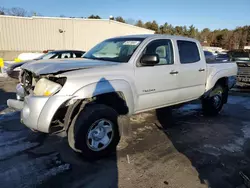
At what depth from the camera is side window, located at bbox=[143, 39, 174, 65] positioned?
441 cm

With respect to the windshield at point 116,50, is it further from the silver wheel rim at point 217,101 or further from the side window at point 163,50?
the silver wheel rim at point 217,101

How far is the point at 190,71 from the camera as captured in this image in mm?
5008

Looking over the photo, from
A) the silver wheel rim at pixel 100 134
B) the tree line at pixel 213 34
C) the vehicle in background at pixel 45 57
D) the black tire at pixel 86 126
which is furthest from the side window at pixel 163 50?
the tree line at pixel 213 34

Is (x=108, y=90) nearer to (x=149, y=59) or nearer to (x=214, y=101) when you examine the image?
(x=149, y=59)

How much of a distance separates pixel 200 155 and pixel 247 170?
0.73 metres

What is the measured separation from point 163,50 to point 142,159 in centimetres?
223

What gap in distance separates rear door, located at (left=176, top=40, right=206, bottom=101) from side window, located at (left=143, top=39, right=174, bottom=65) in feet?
0.92

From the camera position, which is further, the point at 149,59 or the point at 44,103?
the point at 149,59

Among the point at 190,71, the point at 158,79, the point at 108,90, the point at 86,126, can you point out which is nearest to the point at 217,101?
the point at 190,71

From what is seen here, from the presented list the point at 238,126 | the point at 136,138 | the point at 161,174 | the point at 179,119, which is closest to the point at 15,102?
the point at 136,138

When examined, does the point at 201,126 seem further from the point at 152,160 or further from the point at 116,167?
the point at 116,167

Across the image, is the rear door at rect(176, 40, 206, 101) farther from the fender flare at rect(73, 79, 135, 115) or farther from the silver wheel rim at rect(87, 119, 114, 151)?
the silver wheel rim at rect(87, 119, 114, 151)

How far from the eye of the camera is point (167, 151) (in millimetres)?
4039

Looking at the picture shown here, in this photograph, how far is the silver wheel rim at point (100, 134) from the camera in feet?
11.7
